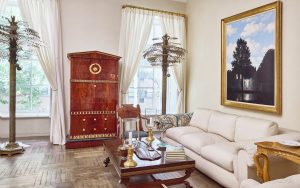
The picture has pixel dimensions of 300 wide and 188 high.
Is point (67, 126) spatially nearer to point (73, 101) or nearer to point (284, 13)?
point (73, 101)

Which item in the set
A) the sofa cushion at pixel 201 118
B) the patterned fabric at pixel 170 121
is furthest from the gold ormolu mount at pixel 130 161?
the sofa cushion at pixel 201 118

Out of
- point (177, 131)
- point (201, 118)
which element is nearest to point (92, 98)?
point (177, 131)

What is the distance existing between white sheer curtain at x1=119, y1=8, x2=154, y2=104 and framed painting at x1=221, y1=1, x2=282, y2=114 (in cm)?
185

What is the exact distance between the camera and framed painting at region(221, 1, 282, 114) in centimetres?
336

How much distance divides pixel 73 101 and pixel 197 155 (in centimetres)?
258

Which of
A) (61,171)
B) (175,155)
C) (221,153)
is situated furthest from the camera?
(61,171)

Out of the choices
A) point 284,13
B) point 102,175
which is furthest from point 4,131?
point 284,13

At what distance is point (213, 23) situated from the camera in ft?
15.5

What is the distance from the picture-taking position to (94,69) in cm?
472

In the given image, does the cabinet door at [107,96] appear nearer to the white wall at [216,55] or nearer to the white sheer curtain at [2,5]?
the white wall at [216,55]

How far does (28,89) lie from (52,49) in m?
→ 1.10

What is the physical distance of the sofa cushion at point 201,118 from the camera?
420 cm

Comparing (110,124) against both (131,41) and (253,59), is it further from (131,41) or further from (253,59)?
(253,59)

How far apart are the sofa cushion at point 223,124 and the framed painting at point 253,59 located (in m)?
0.40
